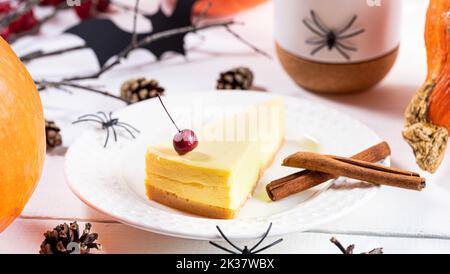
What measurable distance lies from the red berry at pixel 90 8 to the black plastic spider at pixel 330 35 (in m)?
0.54

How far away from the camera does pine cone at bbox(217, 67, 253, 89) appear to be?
3.93 feet

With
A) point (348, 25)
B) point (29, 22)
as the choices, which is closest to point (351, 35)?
point (348, 25)

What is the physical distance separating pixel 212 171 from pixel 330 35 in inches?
14.7

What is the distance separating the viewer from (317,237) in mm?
849

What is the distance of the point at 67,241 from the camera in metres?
0.79

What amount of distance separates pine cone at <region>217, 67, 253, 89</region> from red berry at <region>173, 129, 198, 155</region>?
33cm

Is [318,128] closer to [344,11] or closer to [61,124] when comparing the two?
[344,11]

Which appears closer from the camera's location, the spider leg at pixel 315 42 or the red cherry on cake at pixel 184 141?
the red cherry on cake at pixel 184 141

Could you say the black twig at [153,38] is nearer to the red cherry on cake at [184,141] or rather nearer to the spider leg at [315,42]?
the spider leg at [315,42]

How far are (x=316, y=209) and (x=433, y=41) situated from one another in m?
0.33

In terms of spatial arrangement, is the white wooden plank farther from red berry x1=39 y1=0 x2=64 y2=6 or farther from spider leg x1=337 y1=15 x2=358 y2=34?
red berry x1=39 y1=0 x2=64 y2=6

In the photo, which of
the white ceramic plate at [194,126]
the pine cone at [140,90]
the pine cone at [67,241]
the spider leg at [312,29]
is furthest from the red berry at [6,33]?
the pine cone at [67,241]

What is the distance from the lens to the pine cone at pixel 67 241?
2.59 feet

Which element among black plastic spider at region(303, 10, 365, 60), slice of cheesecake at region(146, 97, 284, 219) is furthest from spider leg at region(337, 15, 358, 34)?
slice of cheesecake at region(146, 97, 284, 219)
